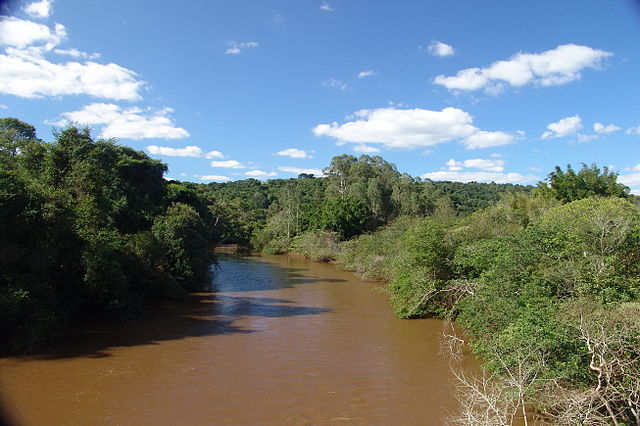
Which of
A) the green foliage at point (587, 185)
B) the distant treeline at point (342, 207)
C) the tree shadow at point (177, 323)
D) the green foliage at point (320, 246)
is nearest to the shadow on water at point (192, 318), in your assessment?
the tree shadow at point (177, 323)

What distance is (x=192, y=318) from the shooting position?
56.1 feet

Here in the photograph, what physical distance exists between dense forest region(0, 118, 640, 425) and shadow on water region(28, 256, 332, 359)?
87 cm

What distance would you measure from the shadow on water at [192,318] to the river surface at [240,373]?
69 millimetres

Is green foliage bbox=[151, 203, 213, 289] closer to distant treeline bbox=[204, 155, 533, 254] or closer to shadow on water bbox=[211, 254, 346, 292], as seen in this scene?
shadow on water bbox=[211, 254, 346, 292]

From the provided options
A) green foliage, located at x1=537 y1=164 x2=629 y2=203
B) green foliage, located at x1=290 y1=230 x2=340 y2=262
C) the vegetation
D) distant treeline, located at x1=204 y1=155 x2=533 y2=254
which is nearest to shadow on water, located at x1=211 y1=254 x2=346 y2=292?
the vegetation

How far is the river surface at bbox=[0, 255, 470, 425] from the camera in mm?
8891

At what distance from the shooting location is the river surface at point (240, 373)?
889 cm

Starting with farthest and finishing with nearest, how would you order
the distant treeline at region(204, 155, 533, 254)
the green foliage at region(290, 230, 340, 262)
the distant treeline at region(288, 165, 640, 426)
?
1. the distant treeline at region(204, 155, 533, 254)
2. the green foliage at region(290, 230, 340, 262)
3. the distant treeline at region(288, 165, 640, 426)

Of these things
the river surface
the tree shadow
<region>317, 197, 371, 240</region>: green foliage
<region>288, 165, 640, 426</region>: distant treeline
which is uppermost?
<region>317, 197, 371, 240</region>: green foliage

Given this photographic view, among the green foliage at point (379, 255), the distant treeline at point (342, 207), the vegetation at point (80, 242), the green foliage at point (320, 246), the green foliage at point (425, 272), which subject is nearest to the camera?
the vegetation at point (80, 242)

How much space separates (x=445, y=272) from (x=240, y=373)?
31.5 ft

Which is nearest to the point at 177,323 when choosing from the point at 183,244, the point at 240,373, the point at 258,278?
the point at 240,373

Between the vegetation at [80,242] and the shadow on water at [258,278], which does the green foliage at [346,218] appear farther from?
the vegetation at [80,242]

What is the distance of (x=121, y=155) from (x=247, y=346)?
16.9 metres
